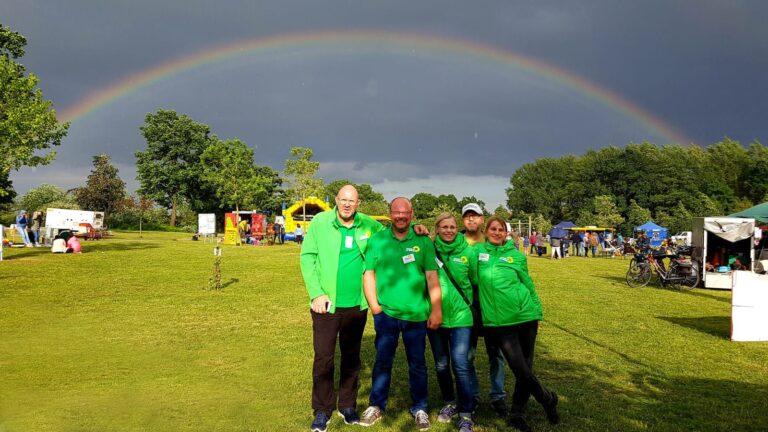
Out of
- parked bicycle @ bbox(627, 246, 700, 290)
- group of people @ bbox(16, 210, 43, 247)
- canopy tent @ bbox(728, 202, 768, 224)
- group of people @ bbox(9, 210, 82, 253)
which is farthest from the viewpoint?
group of people @ bbox(16, 210, 43, 247)

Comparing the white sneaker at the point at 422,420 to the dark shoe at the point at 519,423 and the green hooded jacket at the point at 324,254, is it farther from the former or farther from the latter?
the green hooded jacket at the point at 324,254

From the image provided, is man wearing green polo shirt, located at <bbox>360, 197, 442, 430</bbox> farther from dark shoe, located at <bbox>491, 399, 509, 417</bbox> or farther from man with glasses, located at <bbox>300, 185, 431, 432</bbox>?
dark shoe, located at <bbox>491, 399, 509, 417</bbox>

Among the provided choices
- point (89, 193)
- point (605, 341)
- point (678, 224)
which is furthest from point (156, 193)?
point (605, 341)

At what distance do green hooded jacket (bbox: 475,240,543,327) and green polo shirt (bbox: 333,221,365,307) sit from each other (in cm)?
110

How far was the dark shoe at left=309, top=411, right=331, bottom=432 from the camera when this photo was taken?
4812 mm

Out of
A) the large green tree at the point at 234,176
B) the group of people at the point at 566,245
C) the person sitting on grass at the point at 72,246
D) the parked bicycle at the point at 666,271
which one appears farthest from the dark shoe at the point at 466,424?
the large green tree at the point at 234,176

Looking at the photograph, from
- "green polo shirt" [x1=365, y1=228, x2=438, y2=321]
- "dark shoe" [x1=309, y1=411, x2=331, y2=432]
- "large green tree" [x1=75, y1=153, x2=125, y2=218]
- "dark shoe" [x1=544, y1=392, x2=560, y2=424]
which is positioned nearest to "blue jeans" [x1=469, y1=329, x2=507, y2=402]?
"dark shoe" [x1=544, y1=392, x2=560, y2=424]

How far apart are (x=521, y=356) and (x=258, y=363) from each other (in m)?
3.97

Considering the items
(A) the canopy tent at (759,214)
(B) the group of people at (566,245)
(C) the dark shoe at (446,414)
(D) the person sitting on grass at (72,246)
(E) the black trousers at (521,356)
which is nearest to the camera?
(E) the black trousers at (521,356)

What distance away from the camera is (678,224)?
241ft

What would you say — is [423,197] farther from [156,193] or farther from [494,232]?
[494,232]

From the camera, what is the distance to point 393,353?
5020 millimetres

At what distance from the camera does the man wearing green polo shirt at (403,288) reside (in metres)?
4.85

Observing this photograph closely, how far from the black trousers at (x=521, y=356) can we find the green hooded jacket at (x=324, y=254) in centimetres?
127
